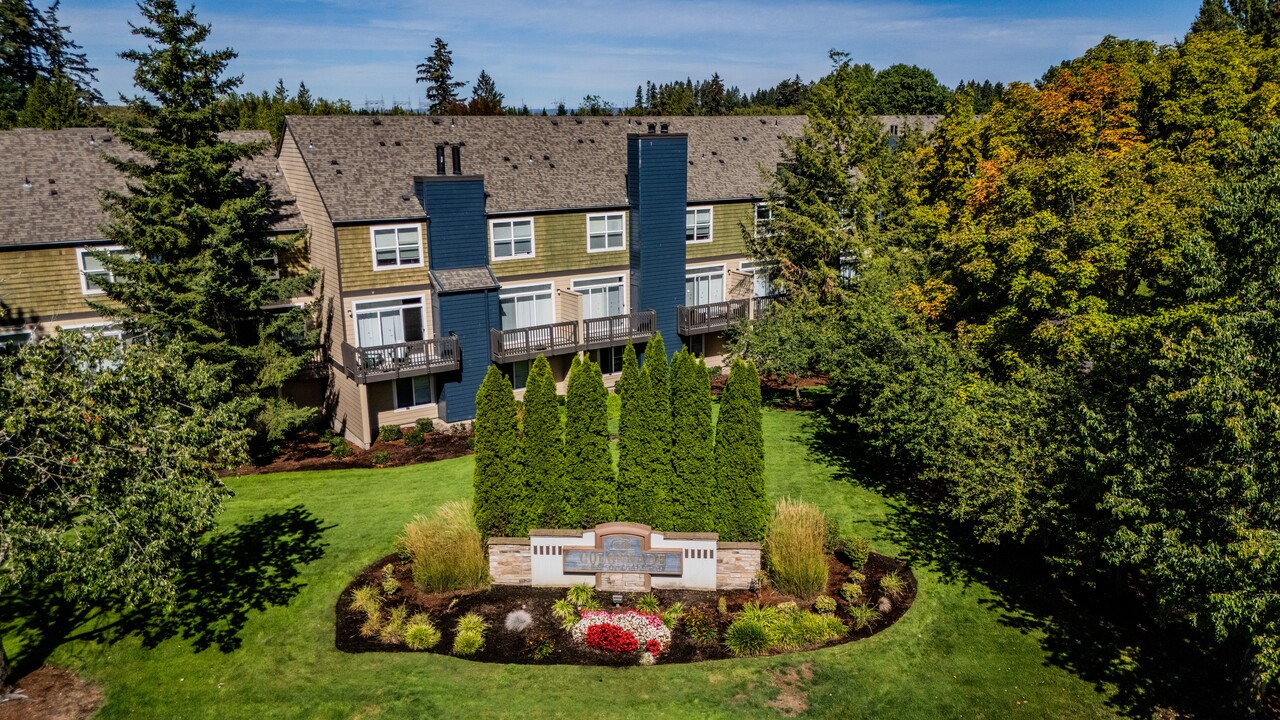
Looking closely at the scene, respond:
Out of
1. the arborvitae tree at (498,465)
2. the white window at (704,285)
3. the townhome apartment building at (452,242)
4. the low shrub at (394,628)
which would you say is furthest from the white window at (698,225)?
the low shrub at (394,628)

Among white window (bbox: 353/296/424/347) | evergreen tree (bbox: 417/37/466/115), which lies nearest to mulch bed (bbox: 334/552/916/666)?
white window (bbox: 353/296/424/347)

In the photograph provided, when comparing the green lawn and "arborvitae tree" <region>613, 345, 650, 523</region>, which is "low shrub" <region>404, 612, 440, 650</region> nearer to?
the green lawn

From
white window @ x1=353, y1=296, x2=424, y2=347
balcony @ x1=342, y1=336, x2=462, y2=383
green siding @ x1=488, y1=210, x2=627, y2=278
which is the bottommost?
balcony @ x1=342, y1=336, x2=462, y2=383

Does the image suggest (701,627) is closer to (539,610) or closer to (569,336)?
(539,610)

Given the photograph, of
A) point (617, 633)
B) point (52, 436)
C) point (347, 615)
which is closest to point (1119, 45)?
point (617, 633)

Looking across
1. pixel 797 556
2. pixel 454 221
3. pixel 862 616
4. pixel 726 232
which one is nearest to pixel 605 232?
pixel 726 232

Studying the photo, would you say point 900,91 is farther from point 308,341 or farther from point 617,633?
point 617,633
